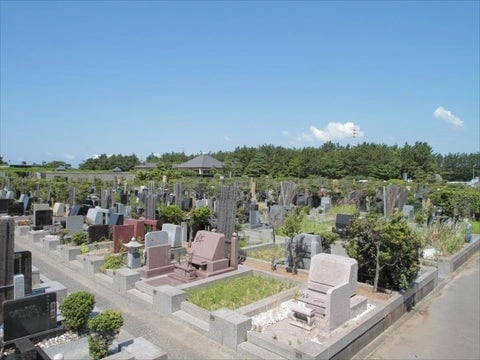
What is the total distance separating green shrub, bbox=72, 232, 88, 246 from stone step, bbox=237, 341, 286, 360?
9140 mm

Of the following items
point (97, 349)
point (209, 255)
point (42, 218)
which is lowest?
point (97, 349)

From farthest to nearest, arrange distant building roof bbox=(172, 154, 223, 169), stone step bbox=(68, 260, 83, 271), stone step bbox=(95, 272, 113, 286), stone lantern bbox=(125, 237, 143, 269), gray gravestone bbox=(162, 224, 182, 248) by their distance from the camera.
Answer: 1. distant building roof bbox=(172, 154, 223, 169)
2. gray gravestone bbox=(162, 224, 182, 248)
3. stone step bbox=(68, 260, 83, 271)
4. stone lantern bbox=(125, 237, 143, 269)
5. stone step bbox=(95, 272, 113, 286)

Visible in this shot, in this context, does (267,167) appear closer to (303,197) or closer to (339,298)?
(303,197)

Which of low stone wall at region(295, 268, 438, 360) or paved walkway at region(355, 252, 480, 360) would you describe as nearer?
low stone wall at region(295, 268, 438, 360)

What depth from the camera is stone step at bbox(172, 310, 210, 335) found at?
731 cm

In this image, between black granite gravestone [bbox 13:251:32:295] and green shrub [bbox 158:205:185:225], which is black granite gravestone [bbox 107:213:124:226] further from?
black granite gravestone [bbox 13:251:32:295]

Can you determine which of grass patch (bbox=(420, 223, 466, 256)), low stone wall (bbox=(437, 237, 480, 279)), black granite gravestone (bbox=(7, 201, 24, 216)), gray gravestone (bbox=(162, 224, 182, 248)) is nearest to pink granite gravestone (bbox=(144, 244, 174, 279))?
gray gravestone (bbox=(162, 224, 182, 248))

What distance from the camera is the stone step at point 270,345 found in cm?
608

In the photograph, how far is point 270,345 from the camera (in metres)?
6.36

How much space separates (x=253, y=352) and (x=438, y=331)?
456 cm

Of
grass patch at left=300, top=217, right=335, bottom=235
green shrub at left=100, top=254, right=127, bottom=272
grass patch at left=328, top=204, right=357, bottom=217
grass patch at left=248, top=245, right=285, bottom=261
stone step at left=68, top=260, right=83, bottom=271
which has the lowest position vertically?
stone step at left=68, top=260, right=83, bottom=271

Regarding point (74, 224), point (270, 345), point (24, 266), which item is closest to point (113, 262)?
point (24, 266)

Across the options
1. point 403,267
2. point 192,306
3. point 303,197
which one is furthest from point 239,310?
point 303,197

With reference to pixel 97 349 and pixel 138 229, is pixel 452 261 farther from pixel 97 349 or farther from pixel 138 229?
pixel 97 349
